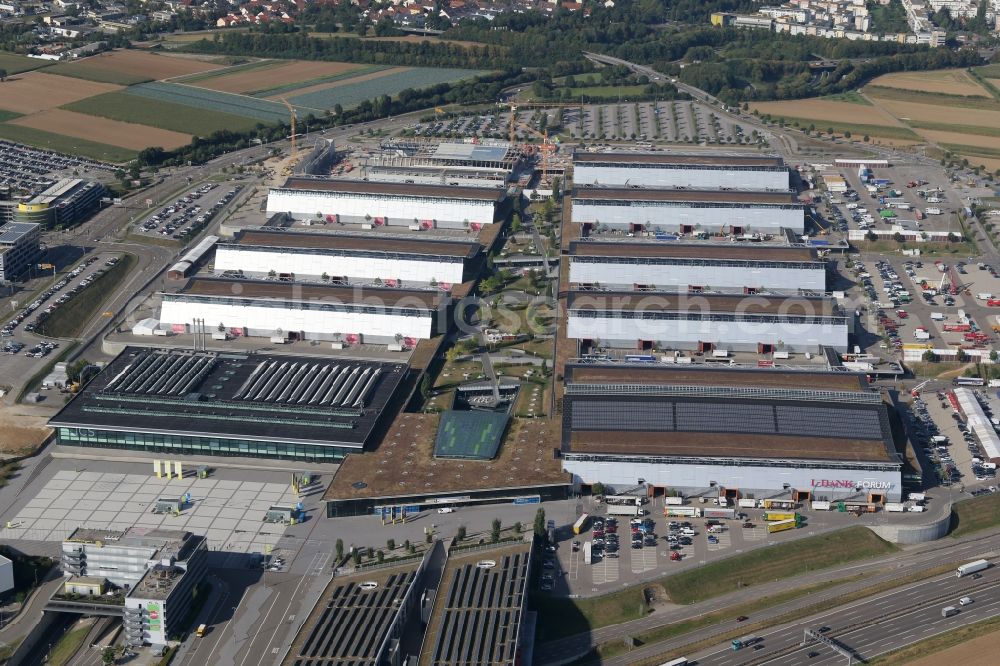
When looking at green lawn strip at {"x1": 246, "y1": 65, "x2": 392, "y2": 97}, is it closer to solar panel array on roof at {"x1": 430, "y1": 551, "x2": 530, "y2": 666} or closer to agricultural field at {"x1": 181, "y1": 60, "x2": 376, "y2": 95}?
agricultural field at {"x1": 181, "y1": 60, "x2": 376, "y2": 95}

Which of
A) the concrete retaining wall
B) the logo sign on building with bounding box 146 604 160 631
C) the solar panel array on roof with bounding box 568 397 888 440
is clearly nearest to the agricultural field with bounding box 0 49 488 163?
the solar panel array on roof with bounding box 568 397 888 440

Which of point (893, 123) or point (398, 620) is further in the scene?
point (893, 123)

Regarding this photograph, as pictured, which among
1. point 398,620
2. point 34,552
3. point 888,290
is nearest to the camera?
point 398,620

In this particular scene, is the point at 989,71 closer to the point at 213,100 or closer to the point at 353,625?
the point at 213,100

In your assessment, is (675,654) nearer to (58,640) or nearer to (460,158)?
(58,640)

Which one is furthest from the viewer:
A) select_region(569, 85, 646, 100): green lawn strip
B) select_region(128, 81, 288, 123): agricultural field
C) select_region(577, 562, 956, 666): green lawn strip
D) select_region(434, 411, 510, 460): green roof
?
select_region(569, 85, 646, 100): green lawn strip

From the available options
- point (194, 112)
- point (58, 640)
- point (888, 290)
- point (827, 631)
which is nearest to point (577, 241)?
point (888, 290)
